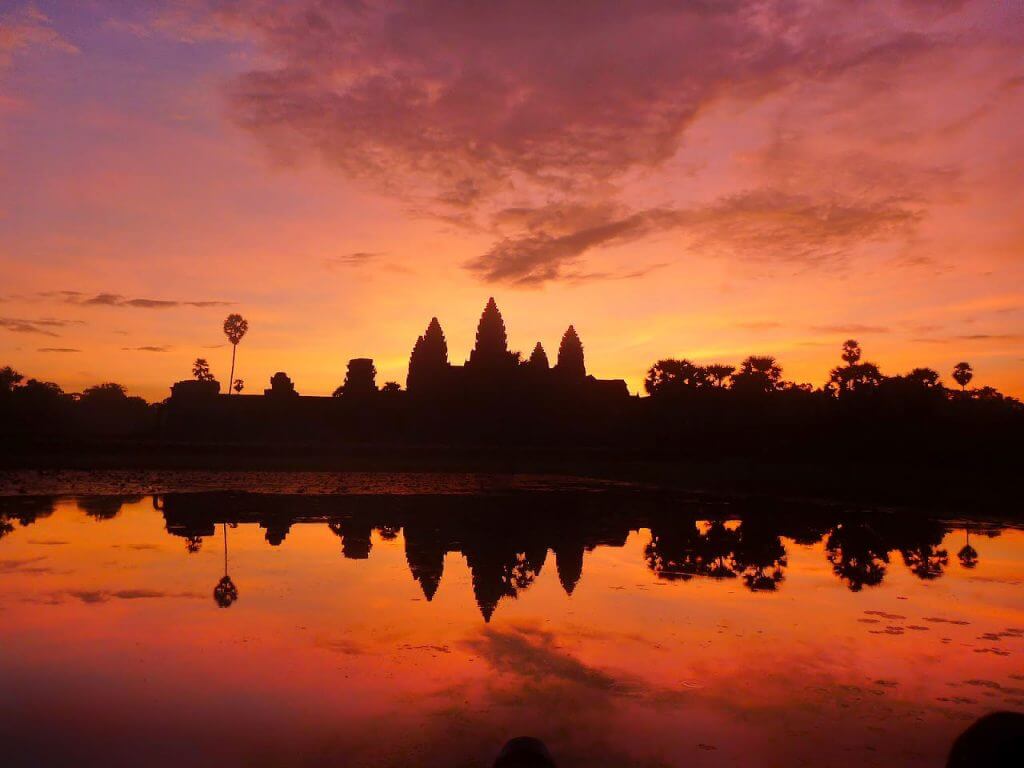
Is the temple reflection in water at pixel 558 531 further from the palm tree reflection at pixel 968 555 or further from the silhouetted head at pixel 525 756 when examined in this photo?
the silhouetted head at pixel 525 756

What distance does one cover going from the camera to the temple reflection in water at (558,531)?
13.2 metres

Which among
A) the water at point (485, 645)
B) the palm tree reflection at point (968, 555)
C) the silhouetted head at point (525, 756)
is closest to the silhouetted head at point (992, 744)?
the silhouetted head at point (525, 756)

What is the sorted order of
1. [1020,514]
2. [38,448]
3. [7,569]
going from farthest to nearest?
1. [38,448]
2. [1020,514]
3. [7,569]

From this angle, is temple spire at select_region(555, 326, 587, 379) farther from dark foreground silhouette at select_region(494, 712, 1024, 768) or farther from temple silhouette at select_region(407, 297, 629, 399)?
dark foreground silhouette at select_region(494, 712, 1024, 768)

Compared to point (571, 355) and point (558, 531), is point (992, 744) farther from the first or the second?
point (571, 355)

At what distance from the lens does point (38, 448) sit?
145 feet

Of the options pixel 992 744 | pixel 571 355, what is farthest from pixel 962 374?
pixel 992 744

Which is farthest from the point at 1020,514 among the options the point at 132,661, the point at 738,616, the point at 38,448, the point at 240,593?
the point at 38,448

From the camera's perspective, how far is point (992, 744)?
3547mm

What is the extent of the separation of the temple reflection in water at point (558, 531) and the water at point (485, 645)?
0.47ft

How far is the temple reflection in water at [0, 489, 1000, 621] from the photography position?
13.2 m

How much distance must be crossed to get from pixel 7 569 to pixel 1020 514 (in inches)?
1050

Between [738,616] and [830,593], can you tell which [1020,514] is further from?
[738,616]

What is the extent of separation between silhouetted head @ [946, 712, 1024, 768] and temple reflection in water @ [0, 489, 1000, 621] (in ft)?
22.0
